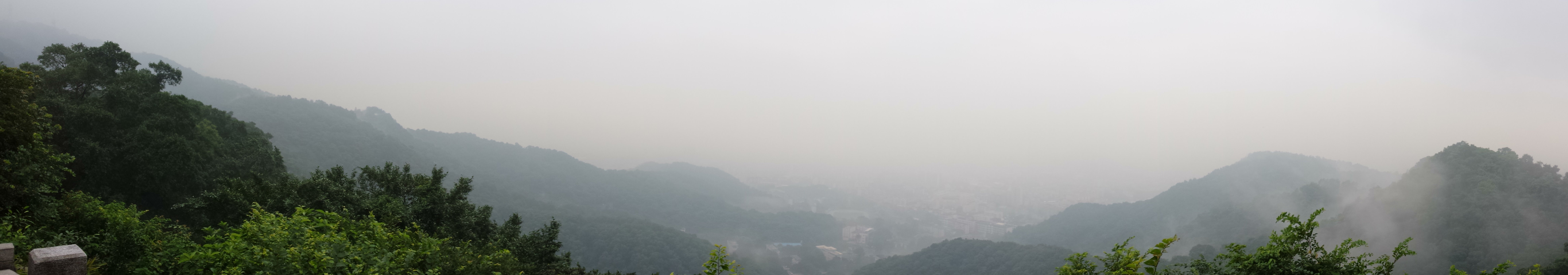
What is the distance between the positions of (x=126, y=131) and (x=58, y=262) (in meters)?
26.7

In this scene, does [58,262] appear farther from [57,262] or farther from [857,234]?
[857,234]

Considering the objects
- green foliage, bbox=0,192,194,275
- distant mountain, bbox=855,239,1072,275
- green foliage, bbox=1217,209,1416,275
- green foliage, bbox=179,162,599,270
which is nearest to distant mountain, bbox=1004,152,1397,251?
distant mountain, bbox=855,239,1072,275

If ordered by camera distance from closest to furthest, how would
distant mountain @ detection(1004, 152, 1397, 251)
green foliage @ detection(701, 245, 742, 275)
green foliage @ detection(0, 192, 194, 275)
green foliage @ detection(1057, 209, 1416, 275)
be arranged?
green foliage @ detection(701, 245, 742, 275) → green foliage @ detection(1057, 209, 1416, 275) → green foliage @ detection(0, 192, 194, 275) → distant mountain @ detection(1004, 152, 1397, 251)

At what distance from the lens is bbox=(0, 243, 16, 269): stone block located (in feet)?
21.6

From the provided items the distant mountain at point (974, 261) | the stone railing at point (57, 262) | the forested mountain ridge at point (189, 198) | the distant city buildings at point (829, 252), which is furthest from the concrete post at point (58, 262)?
the distant city buildings at point (829, 252)

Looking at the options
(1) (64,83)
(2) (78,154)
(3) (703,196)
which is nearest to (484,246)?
(2) (78,154)

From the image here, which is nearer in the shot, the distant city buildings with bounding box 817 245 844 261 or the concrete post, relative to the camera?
the concrete post

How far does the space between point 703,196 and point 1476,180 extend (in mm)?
155186

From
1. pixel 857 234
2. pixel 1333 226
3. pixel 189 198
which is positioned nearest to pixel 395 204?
pixel 189 198

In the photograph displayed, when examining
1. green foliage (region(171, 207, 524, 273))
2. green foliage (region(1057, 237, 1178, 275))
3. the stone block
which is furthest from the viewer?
green foliage (region(171, 207, 524, 273))

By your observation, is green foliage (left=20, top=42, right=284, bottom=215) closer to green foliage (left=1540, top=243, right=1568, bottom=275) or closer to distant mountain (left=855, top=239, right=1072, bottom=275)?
green foliage (left=1540, top=243, right=1568, bottom=275)

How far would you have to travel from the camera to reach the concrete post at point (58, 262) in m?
6.00

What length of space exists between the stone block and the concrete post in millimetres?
706

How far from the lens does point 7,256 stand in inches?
262
